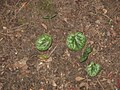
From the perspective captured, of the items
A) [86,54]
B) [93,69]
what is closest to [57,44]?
[86,54]

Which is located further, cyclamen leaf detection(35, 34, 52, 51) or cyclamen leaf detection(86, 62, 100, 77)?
cyclamen leaf detection(35, 34, 52, 51)

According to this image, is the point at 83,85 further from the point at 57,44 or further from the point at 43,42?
the point at 43,42

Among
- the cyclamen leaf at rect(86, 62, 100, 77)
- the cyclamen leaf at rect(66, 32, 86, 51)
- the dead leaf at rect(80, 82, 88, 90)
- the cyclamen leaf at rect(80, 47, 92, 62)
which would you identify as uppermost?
the cyclamen leaf at rect(66, 32, 86, 51)

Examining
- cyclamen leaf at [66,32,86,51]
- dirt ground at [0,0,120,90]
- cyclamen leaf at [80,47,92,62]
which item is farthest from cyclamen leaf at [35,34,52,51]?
cyclamen leaf at [80,47,92,62]

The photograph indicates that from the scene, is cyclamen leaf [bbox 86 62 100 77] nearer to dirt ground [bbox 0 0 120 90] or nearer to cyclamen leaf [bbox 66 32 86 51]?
dirt ground [bbox 0 0 120 90]

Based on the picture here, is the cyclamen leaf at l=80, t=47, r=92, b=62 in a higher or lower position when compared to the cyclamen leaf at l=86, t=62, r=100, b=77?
higher

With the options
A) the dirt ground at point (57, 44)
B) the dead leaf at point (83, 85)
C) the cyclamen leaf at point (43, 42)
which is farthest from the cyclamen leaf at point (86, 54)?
the cyclamen leaf at point (43, 42)
